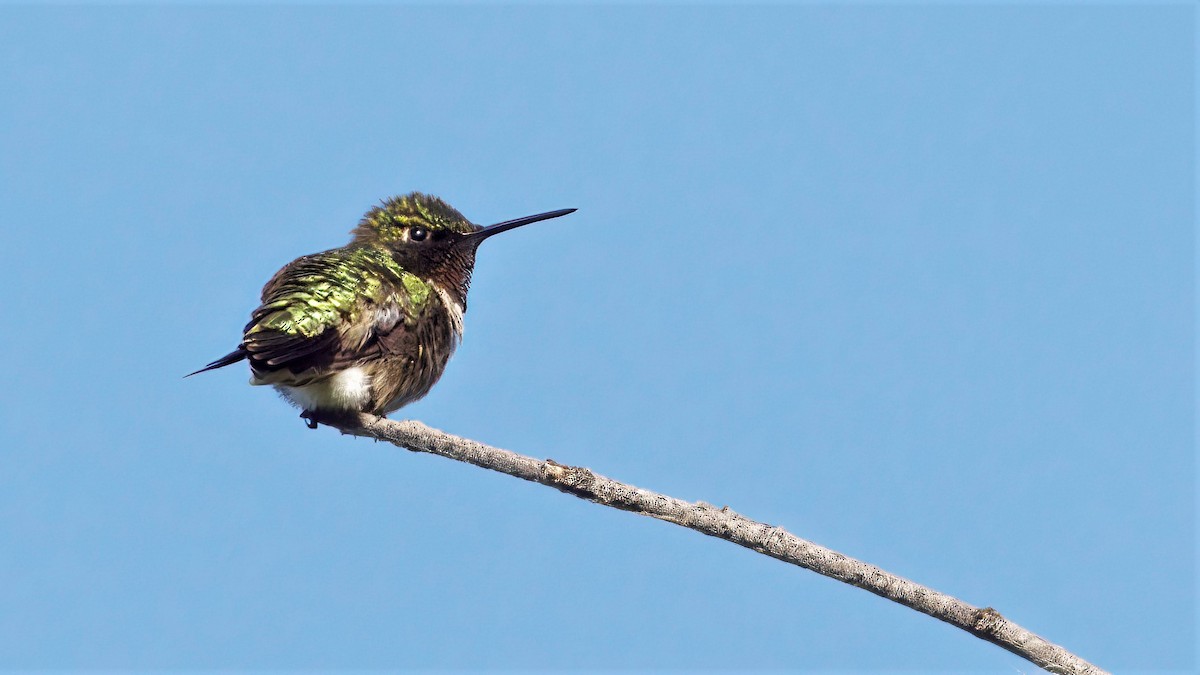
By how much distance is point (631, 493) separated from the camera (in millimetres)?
4879

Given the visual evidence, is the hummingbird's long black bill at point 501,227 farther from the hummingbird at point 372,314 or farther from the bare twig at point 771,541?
the bare twig at point 771,541

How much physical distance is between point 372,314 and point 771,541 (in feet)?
13.6

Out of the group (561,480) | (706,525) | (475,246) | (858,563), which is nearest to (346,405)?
(475,246)

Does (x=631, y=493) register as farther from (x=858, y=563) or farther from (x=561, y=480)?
(x=858, y=563)

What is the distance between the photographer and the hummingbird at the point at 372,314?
730 cm

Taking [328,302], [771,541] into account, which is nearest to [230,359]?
[328,302]

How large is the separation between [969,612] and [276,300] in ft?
16.5

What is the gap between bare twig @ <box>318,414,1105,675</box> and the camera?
426cm

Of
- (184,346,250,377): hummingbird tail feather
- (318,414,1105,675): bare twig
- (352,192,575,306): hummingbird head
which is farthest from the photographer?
(352,192,575,306): hummingbird head

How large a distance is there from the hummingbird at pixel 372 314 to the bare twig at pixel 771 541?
2079mm

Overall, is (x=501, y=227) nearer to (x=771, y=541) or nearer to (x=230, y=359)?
(x=230, y=359)

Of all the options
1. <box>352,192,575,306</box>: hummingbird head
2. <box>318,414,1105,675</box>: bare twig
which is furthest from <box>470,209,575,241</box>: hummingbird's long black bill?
<box>318,414,1105,675</box>: bare twig

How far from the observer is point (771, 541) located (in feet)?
15.0

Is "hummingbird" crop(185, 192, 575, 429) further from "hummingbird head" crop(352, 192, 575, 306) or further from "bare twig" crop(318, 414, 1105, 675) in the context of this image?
"bare twig" crop(318, 414, 1105, 675)
